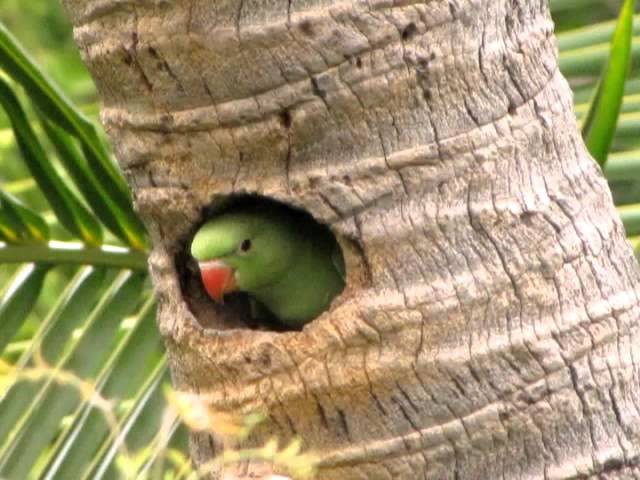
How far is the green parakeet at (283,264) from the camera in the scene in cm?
238

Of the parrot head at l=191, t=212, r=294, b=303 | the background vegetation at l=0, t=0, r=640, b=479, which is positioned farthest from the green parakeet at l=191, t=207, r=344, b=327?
the background vegetation at l=0, t=0, r=640, b=479

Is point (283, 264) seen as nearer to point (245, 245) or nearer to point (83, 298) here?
point (245, 245)

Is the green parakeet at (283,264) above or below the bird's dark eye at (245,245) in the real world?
below

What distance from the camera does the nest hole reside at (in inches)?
86.9

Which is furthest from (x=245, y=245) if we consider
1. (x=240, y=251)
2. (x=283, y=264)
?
(x=283, y=264)

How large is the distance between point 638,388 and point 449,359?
1.20ft

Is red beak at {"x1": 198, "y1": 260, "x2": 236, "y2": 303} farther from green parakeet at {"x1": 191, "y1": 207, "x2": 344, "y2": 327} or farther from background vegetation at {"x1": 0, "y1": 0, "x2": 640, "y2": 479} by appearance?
background vegetation at {"x1": 0, "y1": 0, "x2": 640, "y2": 479}

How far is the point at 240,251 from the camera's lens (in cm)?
242

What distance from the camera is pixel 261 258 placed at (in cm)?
248

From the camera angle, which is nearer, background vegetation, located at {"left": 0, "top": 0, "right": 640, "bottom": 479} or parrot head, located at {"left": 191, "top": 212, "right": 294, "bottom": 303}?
parrot head, located at {"left": 191, "top": 212, "right": 294, "bottom": 303}

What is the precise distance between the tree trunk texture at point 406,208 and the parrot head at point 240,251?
0.63 ft

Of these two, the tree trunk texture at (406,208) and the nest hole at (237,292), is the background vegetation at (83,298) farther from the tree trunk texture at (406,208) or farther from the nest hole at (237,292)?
the tree trunk texture at (406,208)

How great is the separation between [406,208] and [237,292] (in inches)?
30.2

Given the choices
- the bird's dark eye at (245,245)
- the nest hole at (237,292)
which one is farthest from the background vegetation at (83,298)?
the bird's dark eye at (245,245)
